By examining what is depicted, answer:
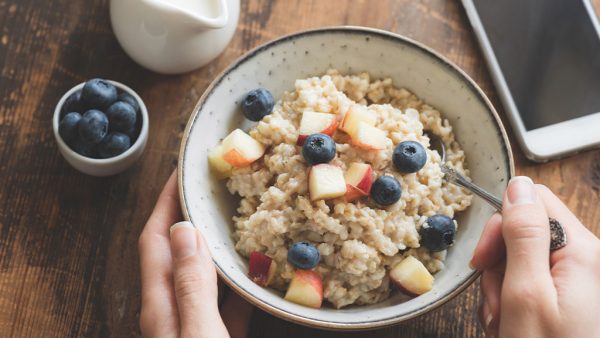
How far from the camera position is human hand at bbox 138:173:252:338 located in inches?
51.8

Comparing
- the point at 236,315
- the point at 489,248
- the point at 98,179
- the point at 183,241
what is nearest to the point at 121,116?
the point at 98,179

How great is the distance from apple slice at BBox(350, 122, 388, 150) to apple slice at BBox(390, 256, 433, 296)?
257 mm

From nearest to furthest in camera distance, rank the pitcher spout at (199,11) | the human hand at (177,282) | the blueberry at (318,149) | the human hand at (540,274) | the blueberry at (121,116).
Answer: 1. the human hand at (540,274)
2. the human hand at (177,282)
3. the blueberry at (318,149)
4. the pitcher spout at (199,11)
5. the blueberry at (121,116)

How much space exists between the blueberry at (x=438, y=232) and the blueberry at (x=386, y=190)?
0.10m

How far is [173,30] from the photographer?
1604 millimetres

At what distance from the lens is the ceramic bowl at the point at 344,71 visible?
4.61 feet

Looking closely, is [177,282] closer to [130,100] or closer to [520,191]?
[130,100]

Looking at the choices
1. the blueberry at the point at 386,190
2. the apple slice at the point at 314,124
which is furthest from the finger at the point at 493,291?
the apple slice at the point at 314,124

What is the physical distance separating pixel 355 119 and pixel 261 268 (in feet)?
1.26

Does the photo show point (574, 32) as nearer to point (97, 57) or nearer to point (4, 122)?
point (97, 57)

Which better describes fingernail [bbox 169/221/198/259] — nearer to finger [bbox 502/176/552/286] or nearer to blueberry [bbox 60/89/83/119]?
blueberry [bbox 60/89/83/119]

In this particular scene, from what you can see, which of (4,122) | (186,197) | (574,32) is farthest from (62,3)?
(574,32)

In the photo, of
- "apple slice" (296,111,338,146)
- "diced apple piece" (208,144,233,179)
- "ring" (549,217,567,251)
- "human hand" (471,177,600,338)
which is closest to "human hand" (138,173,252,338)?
"diced apple piece" (208,144,233,179)

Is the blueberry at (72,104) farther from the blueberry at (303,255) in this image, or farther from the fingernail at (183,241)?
the blueberry at (303,255)
